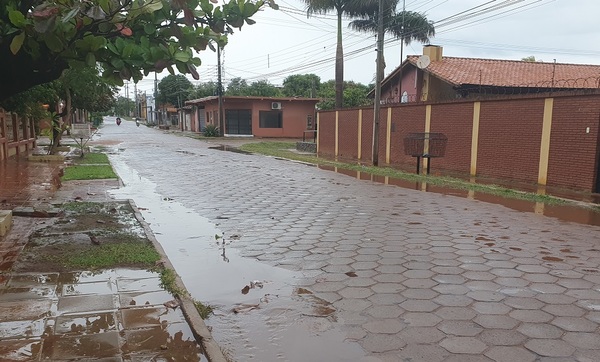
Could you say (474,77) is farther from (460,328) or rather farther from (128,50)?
(128,50)

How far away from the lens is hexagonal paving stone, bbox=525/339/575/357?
11.1ft

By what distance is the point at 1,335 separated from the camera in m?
3.52

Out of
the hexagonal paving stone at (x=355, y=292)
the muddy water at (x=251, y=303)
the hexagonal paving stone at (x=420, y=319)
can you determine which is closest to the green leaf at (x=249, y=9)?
the muddy water at (x=251, y=303)

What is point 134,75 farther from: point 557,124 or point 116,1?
point 557,124

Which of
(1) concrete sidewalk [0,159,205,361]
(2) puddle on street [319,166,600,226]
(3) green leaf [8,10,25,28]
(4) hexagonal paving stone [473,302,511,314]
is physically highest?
(3) green leaf [8,10,25,28]

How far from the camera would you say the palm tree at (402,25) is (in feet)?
92.6

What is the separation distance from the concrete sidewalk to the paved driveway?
1.34 ft

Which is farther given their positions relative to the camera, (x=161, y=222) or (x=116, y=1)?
(x=161, y=222)

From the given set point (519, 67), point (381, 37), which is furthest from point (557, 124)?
point (519, 67)

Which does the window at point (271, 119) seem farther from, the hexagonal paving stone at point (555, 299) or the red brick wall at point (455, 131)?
the hexagonal paving stone at point (555, 299)

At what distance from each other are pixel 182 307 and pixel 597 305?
368 cm

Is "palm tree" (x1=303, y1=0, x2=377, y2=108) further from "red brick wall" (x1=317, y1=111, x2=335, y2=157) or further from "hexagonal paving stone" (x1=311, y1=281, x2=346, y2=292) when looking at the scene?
"hexagonal paving stone" (x1=311, y1=281, x2=346, y2=292)

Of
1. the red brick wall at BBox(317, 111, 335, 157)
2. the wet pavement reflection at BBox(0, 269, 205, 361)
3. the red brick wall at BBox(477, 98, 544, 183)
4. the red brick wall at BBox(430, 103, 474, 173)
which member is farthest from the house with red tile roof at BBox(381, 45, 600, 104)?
the wet pavement reflection at BBox(0, 269, 205, 361)

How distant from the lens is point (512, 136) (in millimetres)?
14086
